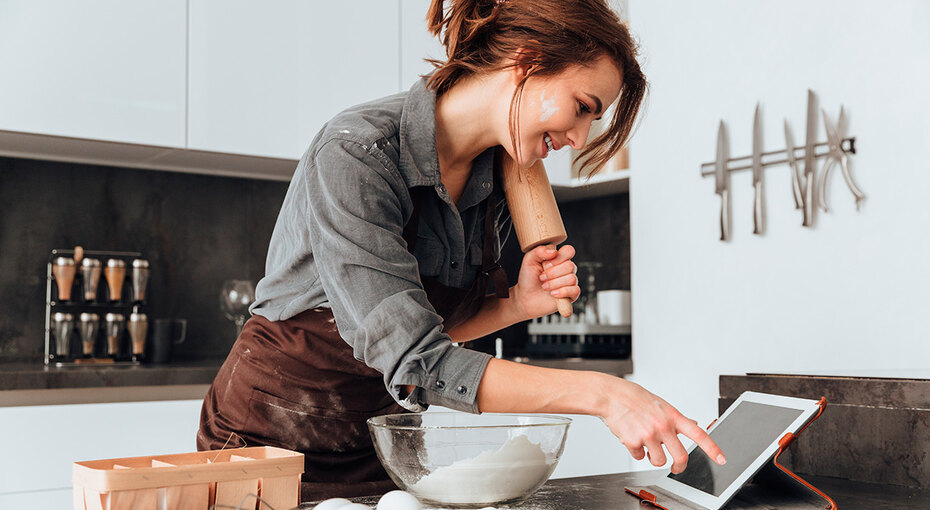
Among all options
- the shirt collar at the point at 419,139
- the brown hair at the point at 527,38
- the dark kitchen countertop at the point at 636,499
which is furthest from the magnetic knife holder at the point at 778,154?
the shirt collar at the point at 419,139

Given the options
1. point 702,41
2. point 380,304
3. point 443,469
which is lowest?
point 443,469

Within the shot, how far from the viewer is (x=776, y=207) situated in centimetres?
217

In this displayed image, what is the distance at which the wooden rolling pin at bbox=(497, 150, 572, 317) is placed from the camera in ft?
4.24

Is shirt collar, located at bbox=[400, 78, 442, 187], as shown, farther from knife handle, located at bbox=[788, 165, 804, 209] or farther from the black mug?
the black mug

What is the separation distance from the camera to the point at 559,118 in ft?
3.66

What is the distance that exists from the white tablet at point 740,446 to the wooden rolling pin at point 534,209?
1.03 feet

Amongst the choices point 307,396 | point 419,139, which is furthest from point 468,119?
point 307,396

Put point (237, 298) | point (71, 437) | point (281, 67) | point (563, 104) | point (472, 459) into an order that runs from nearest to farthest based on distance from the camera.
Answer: point (472, 459)
point (563, 104)
point (71, 437)
point (281, 67)
point (237, 298)

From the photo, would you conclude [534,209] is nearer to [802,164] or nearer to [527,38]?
[527,38]

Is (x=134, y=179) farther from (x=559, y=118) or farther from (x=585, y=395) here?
(x=585, y=395)

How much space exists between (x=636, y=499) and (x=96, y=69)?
176cm

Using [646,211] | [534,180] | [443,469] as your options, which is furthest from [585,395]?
[646,211]

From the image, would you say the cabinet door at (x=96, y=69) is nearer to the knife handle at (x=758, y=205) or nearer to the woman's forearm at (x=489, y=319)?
the woman's forearm at (x=489, y=319)

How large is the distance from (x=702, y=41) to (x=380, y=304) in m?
1.72
